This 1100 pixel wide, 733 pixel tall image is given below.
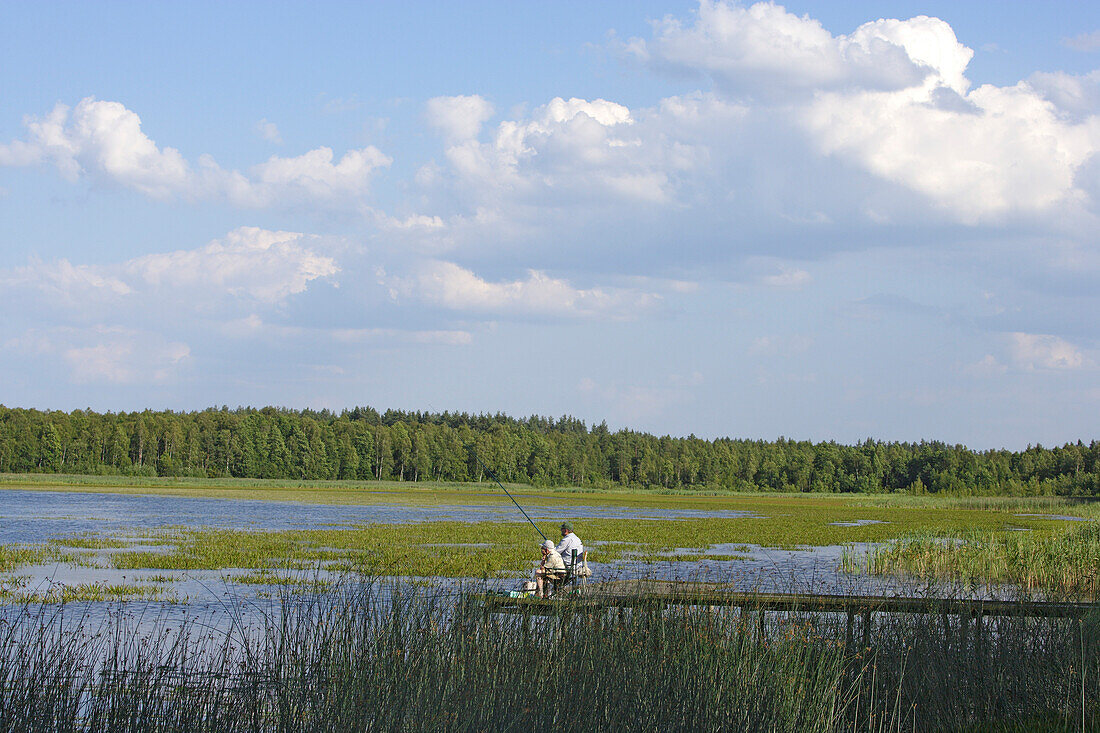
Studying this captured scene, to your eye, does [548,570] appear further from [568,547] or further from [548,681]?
[548,681]

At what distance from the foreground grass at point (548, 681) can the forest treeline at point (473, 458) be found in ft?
343

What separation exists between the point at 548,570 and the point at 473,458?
14173 centimetres

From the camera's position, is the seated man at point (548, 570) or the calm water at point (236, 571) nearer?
the seated man at point (548, 570)

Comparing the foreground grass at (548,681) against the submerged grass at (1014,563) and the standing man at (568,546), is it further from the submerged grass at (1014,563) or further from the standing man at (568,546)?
the submerged grass at (1014,563)

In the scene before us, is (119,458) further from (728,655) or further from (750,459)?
(728,655)

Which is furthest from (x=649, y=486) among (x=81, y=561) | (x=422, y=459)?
(x=81, y=561)

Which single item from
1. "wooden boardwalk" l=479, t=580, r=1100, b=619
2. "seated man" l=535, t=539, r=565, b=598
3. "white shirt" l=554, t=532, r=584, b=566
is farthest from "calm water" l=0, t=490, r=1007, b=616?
"seated man" l=535, t=539, r=565, b=598

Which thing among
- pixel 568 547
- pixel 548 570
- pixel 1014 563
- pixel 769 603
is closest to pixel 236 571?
pixel 568 547

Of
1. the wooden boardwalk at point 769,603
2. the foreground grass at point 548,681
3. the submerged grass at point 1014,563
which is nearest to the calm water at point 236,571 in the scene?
the wooden boardwalk at point 769,603

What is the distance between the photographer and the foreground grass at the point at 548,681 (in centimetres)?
693

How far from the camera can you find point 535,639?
9.09 metres

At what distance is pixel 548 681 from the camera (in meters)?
7.71

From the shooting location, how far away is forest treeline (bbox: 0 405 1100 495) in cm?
12962

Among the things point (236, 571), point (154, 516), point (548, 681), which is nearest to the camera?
point (548, 681)
